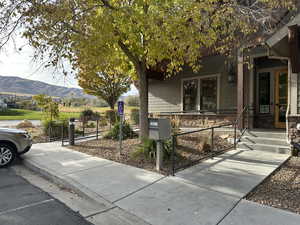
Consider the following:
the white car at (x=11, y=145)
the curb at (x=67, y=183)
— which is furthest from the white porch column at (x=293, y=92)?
the white car at (x=11, y=145)

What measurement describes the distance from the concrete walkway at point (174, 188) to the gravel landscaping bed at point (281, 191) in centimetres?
15

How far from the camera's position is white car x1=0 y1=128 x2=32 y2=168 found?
17.6ft

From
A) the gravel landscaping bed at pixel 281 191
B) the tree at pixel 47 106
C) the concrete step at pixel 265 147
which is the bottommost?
the gravel landscaping bed at pixel 281 191

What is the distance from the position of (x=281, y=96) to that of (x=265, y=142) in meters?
2.60

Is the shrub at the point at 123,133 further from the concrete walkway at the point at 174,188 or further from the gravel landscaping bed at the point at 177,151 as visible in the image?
the concrete walkway at the point at 174,188

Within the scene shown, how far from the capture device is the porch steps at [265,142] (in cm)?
603

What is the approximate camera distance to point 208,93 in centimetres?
1035

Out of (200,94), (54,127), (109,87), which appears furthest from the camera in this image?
(109,87)

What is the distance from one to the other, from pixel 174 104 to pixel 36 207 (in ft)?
30.8

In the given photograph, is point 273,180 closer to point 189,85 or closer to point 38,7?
point 38,7

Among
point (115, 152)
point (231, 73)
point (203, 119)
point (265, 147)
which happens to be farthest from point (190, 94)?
point (115, 152)

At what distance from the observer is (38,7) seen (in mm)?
4594

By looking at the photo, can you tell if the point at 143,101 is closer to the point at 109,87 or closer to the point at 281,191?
the point at 281,191

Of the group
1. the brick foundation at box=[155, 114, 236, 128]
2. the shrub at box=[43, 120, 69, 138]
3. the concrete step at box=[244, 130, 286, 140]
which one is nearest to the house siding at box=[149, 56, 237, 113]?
the brick foundation at box=[155, 114, 236, 128]
